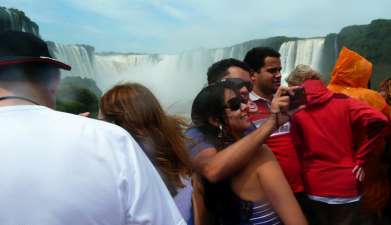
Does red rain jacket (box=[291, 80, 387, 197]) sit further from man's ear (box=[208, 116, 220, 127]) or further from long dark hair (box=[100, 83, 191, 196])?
long dark hair (box=[100, 83, 191, 196])

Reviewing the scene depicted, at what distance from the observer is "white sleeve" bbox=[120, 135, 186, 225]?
3.10ft

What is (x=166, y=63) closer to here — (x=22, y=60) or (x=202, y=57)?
(x=202, y=57)

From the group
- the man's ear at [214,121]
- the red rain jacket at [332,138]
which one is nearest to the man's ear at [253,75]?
the red rain jacket at [332,138]

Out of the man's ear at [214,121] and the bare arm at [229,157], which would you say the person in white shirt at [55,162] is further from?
the man's ear at [214,121]

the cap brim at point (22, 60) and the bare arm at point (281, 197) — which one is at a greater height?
the cap brim at point (22, 60)

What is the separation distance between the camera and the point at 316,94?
2.39m

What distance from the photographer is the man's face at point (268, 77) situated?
275cm

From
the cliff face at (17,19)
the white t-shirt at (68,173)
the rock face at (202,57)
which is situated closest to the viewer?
the white t-shirt at (68,173)

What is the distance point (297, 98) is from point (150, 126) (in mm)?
644

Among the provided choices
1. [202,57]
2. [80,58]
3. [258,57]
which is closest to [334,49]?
[202,57]

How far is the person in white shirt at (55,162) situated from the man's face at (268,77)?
1838mm

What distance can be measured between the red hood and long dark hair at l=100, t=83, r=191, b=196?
3.07 ft

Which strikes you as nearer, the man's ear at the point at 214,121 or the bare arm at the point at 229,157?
the bare arm at the point at 229,157

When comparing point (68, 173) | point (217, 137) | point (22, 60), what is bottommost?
point (217, 137)
